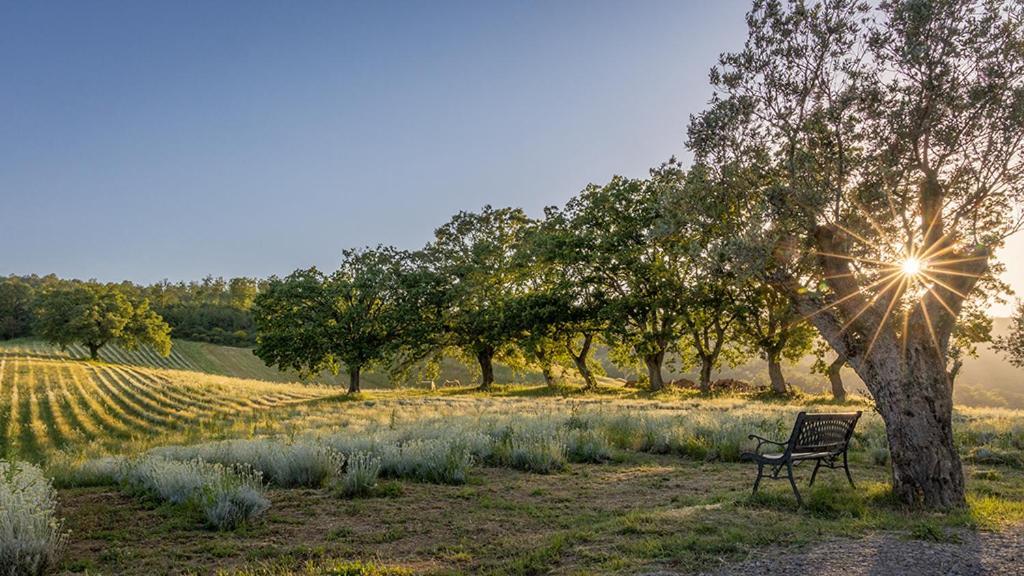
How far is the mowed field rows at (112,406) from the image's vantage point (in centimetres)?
2566

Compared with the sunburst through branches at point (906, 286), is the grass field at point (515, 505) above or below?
below

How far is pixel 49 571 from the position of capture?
5.35 m

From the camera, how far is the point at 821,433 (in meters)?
8.17

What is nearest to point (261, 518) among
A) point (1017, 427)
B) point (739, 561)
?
point (739, 561)

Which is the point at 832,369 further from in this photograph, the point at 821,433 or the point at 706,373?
the point at 821,433

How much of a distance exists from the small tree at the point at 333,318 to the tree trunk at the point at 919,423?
34499 mm

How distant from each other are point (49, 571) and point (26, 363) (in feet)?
207

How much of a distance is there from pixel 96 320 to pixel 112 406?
150 feet

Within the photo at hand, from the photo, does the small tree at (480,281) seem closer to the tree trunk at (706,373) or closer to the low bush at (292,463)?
the tree trunk at (706,373)

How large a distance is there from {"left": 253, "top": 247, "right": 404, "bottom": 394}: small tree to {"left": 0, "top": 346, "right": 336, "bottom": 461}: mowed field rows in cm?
291

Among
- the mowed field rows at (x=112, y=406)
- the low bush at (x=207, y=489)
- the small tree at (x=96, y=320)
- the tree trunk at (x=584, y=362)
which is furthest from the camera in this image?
the small tree at (x=96, y=320)

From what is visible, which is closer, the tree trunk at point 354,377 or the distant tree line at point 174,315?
the tree trunk at point 354,377

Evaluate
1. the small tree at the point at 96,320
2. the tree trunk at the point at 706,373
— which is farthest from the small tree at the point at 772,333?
the small tree at the point at 96,320

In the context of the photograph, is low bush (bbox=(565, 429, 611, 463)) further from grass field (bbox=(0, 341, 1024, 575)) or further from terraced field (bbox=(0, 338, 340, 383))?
terraced field (bbox=(0, 338, 340, 383))
